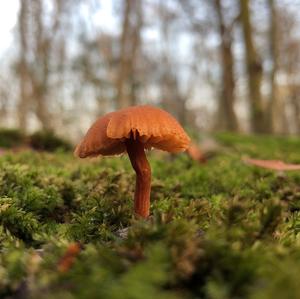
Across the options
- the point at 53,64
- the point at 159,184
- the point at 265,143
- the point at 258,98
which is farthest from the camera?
the point at 53,64

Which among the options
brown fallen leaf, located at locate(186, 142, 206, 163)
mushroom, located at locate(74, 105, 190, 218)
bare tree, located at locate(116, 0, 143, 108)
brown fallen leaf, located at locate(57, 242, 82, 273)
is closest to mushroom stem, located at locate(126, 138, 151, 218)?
mushroom, located at locate(74, 105, 190, 218)

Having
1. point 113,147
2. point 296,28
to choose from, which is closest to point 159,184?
point 113,147

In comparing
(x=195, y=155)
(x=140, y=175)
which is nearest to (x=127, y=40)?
(x=195, y=155)

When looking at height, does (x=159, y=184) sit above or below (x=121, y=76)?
below

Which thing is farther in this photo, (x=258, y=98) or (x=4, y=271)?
(x=258, y=98)

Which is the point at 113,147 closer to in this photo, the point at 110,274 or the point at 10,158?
the point at 110,274

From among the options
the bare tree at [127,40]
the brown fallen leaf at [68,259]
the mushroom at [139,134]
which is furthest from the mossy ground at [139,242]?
the bare tree at [127,40]

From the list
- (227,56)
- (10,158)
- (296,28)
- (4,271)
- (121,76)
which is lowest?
(4,271)
